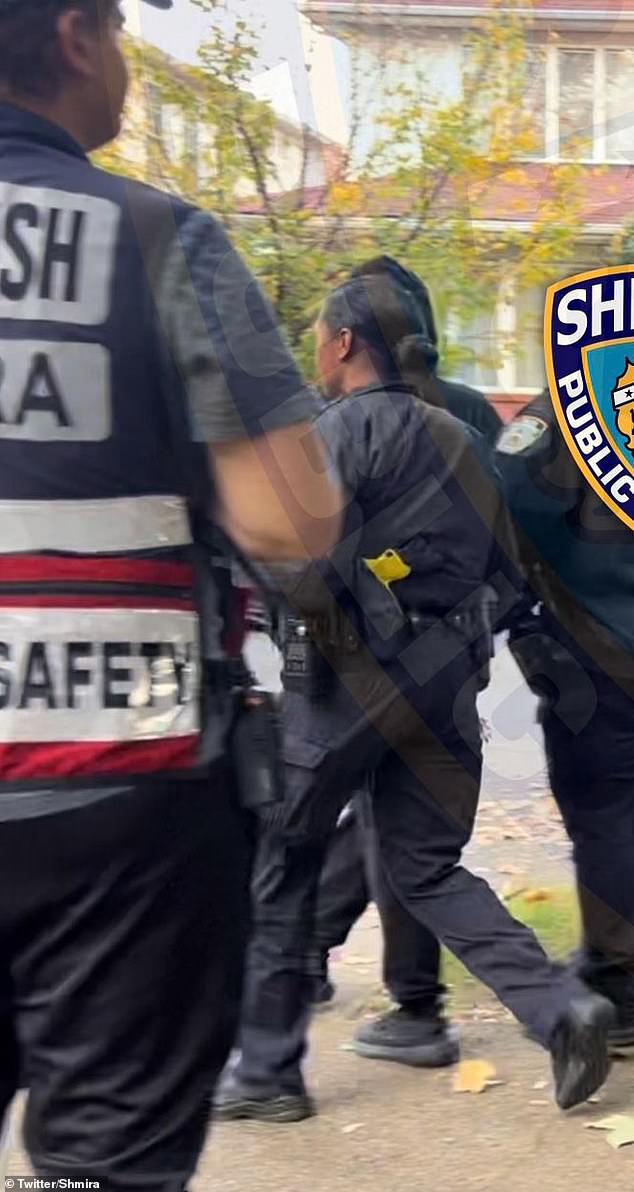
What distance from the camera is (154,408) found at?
177cm

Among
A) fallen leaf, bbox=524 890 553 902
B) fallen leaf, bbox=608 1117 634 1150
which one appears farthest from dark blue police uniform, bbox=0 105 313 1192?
fallen leaf, bbox=524 890 553 902

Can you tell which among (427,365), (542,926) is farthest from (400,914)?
(427,365)

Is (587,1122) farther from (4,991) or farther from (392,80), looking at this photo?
(392,80)

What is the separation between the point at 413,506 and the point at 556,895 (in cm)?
164

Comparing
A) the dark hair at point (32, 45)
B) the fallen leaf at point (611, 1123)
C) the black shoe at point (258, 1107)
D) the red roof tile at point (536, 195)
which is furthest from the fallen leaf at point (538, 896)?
the dark hair at point (32, 45)

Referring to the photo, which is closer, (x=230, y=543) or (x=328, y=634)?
(x=230, y=543)

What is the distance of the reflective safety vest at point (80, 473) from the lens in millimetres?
1727

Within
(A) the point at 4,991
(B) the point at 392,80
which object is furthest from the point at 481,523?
(A) the point at 4,991

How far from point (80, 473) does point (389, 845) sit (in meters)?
1.70

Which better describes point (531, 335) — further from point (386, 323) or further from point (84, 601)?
point (84, 601)

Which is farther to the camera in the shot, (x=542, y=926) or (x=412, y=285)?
(x=542, y=926)

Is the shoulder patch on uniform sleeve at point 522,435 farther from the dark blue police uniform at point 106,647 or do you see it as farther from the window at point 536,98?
the dark blue police uniform at point 106,647

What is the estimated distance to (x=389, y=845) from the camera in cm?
327

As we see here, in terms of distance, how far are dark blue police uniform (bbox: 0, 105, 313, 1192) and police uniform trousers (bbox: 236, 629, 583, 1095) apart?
1.27 metres
